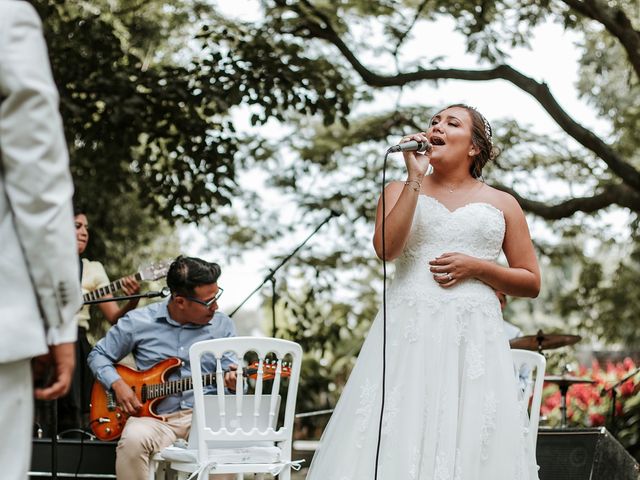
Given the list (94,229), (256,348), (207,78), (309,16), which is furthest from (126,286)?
(94,229)

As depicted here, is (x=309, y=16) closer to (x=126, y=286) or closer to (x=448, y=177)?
(x=126, y=286)

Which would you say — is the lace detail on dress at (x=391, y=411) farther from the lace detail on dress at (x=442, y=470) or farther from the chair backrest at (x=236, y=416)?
the chair backrest at (x=236, y=416)

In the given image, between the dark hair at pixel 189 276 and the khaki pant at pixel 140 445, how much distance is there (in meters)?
0.72

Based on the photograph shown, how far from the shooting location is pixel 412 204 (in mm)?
4133

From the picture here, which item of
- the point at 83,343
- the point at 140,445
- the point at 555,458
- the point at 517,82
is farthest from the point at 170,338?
the point at 517,82

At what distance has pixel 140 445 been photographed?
199 inches

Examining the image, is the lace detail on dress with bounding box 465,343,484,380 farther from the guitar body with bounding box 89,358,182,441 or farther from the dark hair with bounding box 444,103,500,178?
the guitar body with bounding box 89,358,182,441

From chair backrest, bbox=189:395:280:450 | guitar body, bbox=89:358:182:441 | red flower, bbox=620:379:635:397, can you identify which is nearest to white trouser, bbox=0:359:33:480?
chair backrest, bbox=189:395:280:450

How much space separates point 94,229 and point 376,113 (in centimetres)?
351

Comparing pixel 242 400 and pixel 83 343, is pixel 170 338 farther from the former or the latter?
pixel 83 343

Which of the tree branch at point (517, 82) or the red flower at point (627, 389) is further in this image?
the red flower at point (627, 389)

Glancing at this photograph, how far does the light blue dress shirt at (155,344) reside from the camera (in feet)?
17.7

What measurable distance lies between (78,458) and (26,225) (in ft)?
12.2

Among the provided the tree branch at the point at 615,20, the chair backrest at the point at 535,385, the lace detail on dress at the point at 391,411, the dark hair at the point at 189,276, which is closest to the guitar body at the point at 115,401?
the dark hair at the point at 189,276
